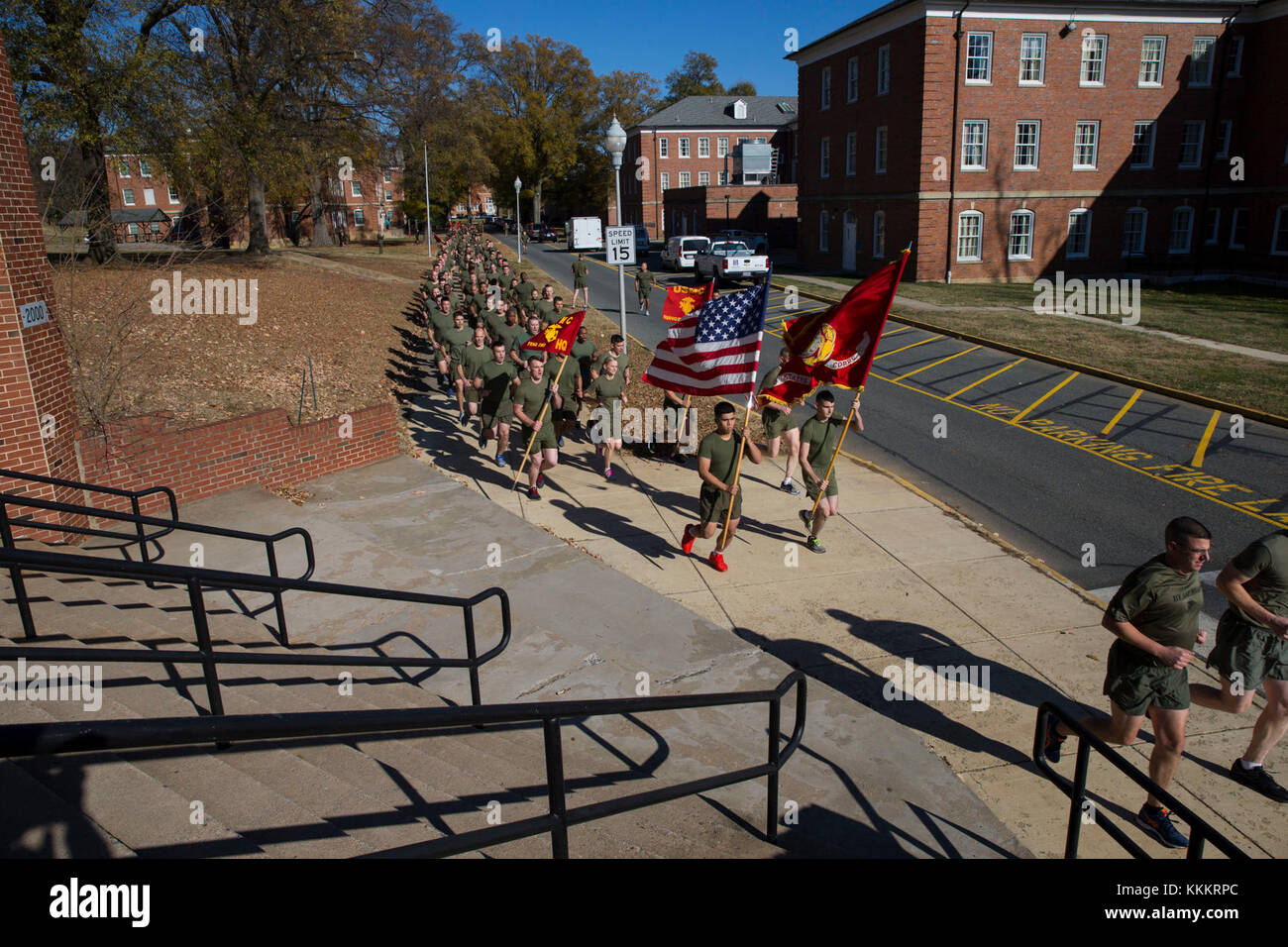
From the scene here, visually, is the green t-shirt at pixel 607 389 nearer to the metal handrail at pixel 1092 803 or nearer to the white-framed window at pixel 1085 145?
the metal handrail at pixel 1092 803

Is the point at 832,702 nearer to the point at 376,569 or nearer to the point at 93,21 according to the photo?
the point at 376,569

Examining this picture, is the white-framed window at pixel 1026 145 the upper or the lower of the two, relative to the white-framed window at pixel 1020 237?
upper

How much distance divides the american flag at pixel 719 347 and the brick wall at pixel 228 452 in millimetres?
4693

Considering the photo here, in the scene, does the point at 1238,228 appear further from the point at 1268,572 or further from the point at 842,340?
the point at 1268,572

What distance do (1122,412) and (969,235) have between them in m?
21.3

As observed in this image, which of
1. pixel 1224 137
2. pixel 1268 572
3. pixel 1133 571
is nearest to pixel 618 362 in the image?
pixel 1133 571

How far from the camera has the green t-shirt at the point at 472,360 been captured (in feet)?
43.7

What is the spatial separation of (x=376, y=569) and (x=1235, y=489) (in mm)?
10897

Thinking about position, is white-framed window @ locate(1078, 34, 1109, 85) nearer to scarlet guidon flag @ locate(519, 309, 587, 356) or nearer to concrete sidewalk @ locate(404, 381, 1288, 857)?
concrete sidewalk @ locate(404, 381, 1288, 857)

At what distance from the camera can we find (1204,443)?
13477mm

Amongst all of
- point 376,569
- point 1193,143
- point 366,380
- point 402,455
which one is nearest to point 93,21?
point 366,380
